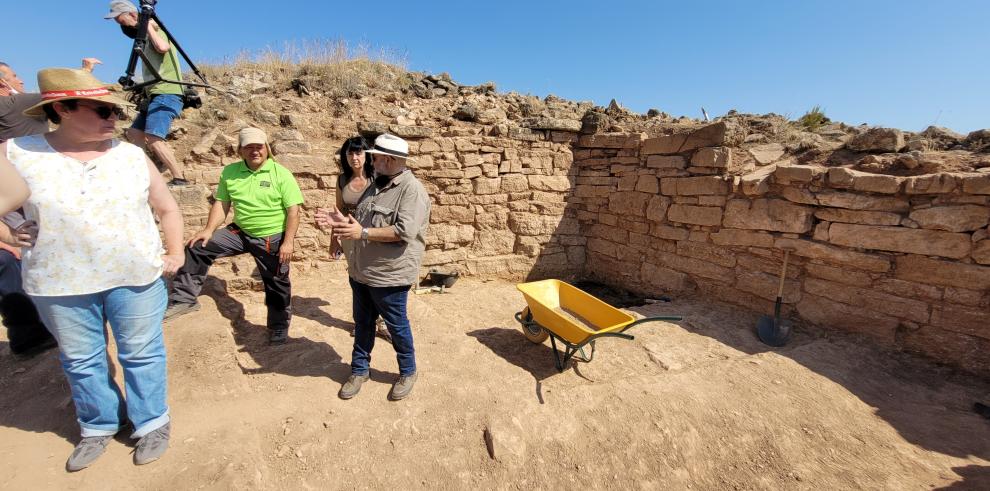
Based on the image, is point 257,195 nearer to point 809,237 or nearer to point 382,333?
point 382,333

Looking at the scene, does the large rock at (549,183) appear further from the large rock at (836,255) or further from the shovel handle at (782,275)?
the shovel handle at (782,275)

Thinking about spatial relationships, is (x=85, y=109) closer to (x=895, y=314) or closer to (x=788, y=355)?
(x=788, y=355)

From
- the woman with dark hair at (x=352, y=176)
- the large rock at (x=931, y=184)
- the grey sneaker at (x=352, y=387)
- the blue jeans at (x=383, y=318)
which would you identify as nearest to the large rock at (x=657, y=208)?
the large rock at (x=931, y=184)

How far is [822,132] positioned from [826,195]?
185cm

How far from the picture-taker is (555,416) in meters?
2.87

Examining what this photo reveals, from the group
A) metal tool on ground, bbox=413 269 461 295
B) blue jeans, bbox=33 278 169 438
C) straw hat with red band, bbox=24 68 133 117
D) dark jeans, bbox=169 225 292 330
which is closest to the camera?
straw hat with red band, bbox=24 68 133 117

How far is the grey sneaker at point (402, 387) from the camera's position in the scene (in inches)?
118

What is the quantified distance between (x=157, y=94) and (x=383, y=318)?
141 inches

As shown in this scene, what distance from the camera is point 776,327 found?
4277 millimetres

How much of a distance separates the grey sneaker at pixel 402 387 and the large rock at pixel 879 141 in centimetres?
521

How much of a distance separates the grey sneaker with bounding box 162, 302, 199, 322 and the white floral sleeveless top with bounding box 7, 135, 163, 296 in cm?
156

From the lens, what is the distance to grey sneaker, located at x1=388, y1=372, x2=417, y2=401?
3010mm

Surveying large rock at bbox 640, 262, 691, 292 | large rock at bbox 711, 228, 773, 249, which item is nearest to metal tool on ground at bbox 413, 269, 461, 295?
large rock at bbox 640, 262, 691, 292

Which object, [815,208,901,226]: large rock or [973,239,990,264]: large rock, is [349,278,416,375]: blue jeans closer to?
[815,208,901,226]: large rock
